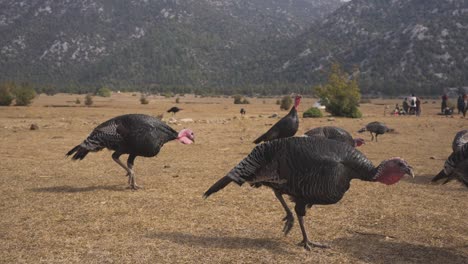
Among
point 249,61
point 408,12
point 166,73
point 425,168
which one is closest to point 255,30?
point 249,61

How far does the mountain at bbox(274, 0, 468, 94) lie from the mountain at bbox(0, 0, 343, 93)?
22984mm

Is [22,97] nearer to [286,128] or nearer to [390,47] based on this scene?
[286,128]

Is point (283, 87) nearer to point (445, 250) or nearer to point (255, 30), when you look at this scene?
point (255, 30)

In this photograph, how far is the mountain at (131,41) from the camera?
15938cm

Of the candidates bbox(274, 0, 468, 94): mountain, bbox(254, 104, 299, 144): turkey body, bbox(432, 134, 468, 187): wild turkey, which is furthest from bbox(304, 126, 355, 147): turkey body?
bbox(274, 0, 468, 94): mountain

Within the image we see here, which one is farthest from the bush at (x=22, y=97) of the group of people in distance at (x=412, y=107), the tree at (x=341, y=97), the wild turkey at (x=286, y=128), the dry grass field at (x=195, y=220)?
the wild turkey at (x=286, y=128)

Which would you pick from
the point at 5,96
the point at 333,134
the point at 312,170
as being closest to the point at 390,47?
the point at 5,96

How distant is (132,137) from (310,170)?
16.2 ft

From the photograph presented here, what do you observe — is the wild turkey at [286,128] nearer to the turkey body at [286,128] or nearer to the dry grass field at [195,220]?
the turkey body at [286,128]

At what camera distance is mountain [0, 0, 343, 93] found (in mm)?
159375

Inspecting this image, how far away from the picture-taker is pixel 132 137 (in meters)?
9.81

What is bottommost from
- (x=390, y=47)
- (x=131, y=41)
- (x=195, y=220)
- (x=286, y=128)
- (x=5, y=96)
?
(x=195, y=220)

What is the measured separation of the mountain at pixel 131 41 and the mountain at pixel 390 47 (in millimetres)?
22984

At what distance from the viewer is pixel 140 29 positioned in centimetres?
18425
